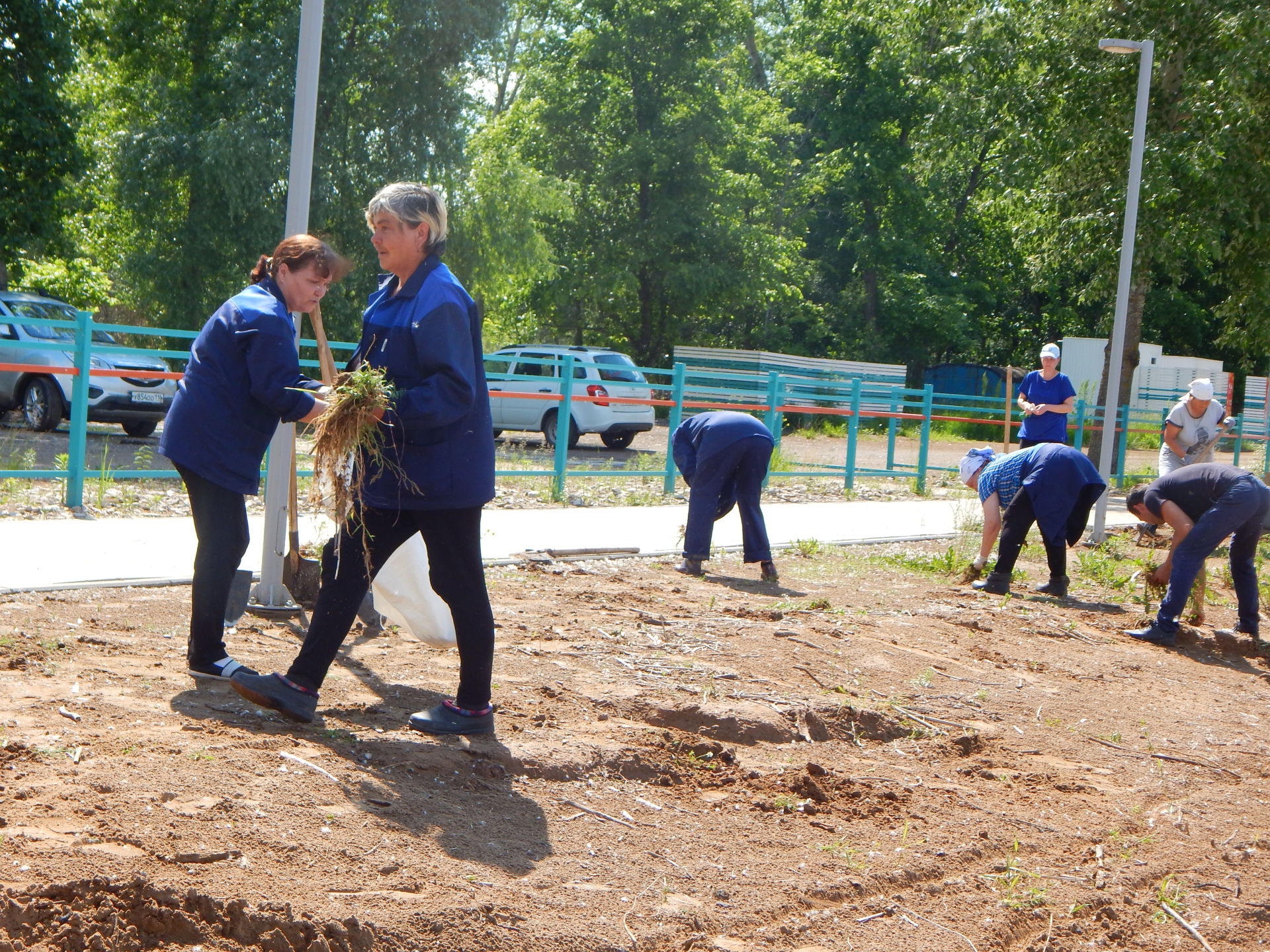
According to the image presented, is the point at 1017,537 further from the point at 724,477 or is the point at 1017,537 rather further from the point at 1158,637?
the point at 724,477

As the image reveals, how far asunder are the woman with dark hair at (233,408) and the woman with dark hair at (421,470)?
1.15 feet

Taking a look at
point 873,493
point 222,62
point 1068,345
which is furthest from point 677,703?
point 1068,345

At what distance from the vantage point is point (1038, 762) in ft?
16.6

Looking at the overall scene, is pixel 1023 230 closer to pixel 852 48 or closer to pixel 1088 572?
pixel 1088 572

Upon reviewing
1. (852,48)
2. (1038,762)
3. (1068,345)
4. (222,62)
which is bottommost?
(1038,762)

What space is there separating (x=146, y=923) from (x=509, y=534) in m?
7.53

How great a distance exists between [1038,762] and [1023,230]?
670 inches

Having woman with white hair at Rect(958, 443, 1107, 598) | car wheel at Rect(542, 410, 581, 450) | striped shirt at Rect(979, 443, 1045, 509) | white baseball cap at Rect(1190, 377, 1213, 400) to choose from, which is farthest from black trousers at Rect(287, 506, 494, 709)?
car wheel at Rect(542, 410, 581, 450)

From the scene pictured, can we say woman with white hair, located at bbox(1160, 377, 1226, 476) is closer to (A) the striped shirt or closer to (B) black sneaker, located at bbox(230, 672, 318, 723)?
(A) the striped shirt

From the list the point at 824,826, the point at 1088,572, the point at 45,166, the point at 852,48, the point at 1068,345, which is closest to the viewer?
the point at 824,826

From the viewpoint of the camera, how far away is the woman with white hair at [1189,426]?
36.5 feet

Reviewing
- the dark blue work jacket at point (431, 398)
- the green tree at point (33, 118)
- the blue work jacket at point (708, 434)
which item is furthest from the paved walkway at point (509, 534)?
the green tree at point (33, 118)

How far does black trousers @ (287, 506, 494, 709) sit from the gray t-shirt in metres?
8.39

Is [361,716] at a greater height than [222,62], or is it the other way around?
[222,62]
